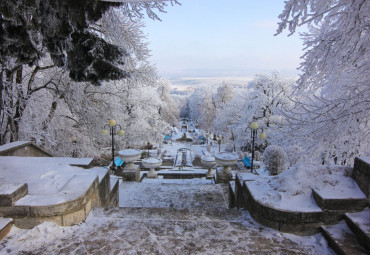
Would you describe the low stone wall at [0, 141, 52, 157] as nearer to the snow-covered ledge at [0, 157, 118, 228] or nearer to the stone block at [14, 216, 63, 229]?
the snow-covered ledge at [0, 157, 118, 228]

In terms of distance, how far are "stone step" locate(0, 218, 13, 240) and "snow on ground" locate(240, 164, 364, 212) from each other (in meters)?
3.54

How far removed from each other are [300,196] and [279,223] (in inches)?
21.7

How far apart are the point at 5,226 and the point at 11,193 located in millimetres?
414

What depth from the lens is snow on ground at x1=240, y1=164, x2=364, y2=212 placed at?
323 centimetres

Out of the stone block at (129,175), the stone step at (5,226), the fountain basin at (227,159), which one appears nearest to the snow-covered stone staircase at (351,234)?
the stone step at (5,226)

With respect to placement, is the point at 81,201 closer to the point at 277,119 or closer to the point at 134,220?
the point at 134,220

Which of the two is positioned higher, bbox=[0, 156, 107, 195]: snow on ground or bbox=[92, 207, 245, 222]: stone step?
bbox=[0, 156, 107, 195]: snow on ground

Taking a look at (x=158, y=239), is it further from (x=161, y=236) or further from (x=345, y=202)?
(x=345, y=202)

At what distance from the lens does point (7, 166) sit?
4270mm

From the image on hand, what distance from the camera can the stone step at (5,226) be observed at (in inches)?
112

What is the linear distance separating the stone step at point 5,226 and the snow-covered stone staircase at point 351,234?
4159 millimetres

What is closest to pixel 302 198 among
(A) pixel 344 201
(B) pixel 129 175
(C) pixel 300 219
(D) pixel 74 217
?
(C) pixel 300 219

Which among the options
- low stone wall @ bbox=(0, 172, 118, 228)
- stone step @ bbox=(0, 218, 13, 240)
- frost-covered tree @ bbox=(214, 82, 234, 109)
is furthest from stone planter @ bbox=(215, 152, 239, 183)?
frost-covered tree @ bbox=(214, 82, 234, 109)

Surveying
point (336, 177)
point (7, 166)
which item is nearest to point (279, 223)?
point (336, 177)
